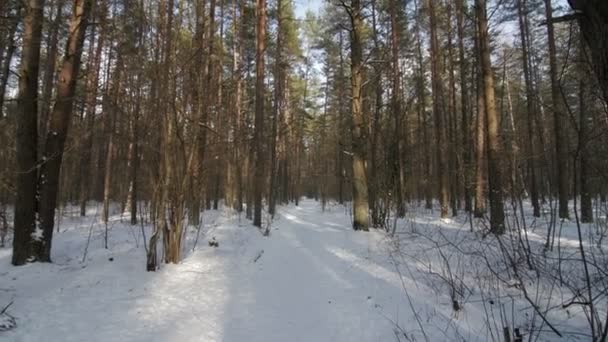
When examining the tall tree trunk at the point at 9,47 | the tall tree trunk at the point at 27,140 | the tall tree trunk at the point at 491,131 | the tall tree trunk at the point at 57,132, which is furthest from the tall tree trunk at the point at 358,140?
the tall tree trunk at the point at 9,47

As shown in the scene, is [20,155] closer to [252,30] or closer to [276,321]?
[276,321]

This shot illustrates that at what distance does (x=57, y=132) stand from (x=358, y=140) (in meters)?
6.43

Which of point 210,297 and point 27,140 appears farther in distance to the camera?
point 27,140

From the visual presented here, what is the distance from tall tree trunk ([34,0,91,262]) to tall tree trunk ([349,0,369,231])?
6087 millimetres

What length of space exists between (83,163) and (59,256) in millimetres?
14544

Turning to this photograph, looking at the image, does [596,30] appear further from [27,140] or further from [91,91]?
[27,140]

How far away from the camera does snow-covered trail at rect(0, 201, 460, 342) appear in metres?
2.88

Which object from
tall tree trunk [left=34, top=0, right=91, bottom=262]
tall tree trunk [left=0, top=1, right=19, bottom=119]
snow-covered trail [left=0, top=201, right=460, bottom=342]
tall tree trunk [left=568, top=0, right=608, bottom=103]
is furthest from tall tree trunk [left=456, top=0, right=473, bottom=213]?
tall tree trunk [left=0, top=1, right=19, bottom=119]

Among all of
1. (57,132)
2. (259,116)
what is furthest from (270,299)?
(259,116)

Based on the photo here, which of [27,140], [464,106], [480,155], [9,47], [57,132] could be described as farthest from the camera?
[464,106]

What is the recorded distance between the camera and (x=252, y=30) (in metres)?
15.3

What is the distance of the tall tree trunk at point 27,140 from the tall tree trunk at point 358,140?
6.54 meters

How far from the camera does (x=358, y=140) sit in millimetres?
8695

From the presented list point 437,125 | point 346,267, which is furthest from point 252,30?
point 346,267
